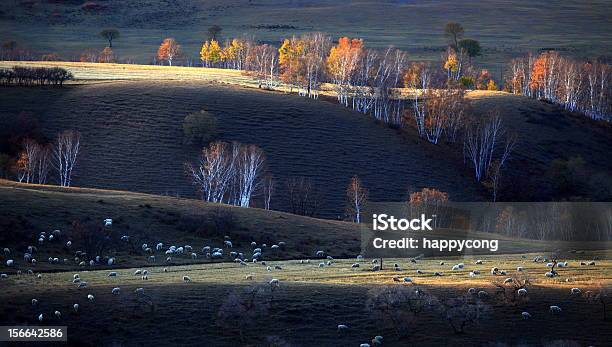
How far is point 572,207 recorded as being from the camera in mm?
85688

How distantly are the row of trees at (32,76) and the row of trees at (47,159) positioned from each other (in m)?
23.7

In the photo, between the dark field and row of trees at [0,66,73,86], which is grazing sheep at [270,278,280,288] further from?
row of trees at [0,66,73,86]

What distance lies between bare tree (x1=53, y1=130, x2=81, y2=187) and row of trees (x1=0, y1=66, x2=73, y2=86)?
23156mm

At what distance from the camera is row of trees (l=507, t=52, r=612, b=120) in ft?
457

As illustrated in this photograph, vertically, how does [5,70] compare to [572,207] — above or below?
above

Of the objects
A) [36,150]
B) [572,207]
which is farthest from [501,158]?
[36,150]

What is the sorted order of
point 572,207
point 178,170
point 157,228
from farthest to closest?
point 178,170 < point 572,207 < point 157,228

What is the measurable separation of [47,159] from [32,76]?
30.5 metres

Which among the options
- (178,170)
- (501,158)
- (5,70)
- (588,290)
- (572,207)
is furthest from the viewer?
(5,70)

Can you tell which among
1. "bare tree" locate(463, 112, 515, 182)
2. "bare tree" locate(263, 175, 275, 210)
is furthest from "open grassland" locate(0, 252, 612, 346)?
"bare tree" locate(463, 112, 515, 182)

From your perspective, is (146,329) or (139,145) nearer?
(146,329)

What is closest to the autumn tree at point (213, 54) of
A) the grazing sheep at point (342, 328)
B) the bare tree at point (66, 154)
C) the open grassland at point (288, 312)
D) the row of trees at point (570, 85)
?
the row of trees at point (570, 85)

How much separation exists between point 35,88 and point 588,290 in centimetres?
8981

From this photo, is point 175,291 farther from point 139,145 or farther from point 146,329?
point 139,145
